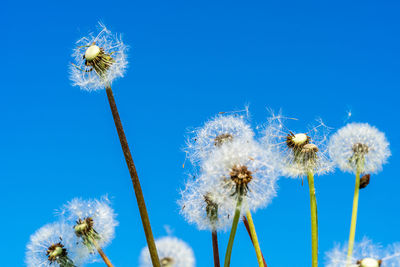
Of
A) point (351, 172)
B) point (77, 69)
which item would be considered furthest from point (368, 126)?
point (77, 69)

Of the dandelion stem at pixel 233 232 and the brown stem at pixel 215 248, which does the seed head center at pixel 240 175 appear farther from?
the brown stem at pixel 215 248

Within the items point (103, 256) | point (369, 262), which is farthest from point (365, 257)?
point (103, 256)

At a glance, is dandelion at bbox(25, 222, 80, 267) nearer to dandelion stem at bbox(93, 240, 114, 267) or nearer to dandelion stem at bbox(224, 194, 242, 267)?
dandelion stem at bbox(93, 240, 114, 267)

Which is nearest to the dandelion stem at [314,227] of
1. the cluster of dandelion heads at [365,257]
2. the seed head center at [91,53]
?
the cluster of dandelion heads at [365,257]

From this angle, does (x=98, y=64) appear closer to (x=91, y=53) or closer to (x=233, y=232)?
(x=91, y=53)

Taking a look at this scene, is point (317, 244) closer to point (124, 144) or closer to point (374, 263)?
point (374, 263)

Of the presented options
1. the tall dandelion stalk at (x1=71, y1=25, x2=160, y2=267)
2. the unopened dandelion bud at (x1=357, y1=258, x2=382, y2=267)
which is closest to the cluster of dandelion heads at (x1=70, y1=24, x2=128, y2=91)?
the tall dandelion stalk at (x1=71, y1=25, x2=160, y2=267)
